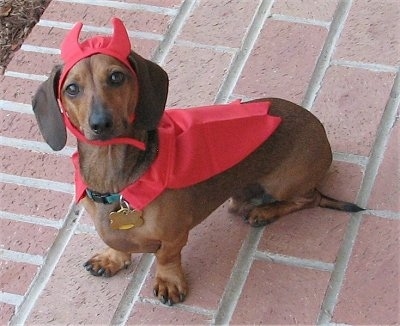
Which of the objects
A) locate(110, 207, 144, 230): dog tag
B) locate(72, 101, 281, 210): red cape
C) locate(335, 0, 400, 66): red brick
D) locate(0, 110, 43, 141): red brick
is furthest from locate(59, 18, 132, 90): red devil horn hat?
locate(335, 0, 400, 66): red brick

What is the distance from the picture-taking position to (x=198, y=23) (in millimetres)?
4000

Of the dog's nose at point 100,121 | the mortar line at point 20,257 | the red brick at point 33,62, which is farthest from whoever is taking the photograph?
the red brick at point 33,62

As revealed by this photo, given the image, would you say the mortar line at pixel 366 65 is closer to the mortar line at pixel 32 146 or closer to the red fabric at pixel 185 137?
the red fabric at pixel 185 137

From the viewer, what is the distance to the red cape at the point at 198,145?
8.98 feet

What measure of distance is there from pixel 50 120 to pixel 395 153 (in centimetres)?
149

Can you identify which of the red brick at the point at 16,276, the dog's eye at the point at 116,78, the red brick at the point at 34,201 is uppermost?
the dog's eye at the point at 116,78

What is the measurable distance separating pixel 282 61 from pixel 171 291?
1261 mm

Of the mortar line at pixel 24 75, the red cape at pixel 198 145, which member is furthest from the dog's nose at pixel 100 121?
the mortar line at pixel 24 75

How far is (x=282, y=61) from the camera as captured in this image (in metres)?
3.78

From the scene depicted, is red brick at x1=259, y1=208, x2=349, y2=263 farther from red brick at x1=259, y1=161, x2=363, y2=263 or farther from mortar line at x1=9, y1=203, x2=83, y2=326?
mortar line at x1=9, y1=203, x2=83, y2=326

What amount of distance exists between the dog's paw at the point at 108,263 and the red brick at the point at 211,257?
0.11m

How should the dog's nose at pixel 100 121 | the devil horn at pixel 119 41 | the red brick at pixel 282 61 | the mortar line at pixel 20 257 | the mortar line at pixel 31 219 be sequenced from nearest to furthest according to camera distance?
1. the dog's nose at pixel 100 121
2. the devil horn at pixel 119 41
3. the mortar line at pixel 20 257
4. the mortar line at pixel 31 219
5. the red brick at pixel 282 61

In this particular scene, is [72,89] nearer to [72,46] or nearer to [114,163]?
[72,46]

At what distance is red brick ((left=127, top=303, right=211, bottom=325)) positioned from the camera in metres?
2.99
